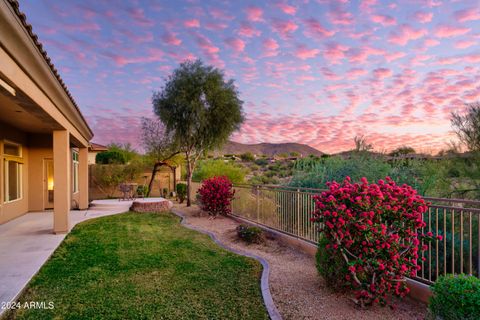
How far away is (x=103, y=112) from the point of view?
15.5m

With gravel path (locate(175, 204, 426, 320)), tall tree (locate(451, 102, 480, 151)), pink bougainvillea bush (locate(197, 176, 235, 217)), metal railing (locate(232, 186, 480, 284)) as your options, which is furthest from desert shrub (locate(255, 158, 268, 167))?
gravel path (locate(175, 204, 426, 320))

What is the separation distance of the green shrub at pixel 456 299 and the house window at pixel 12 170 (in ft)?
35.4

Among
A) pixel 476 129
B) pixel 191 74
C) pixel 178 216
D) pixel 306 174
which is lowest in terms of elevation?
pixel 178 216

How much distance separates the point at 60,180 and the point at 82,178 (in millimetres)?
4785

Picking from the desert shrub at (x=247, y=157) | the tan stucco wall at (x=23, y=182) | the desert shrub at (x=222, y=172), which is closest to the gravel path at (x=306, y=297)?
the tan stucco wall at (x=23, y=182)

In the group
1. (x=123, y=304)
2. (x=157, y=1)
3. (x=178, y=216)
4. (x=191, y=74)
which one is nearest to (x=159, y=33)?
(x=157, y=1)

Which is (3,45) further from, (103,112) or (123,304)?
(103,112)

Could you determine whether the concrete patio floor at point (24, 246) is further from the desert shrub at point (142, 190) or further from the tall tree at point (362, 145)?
the tall tree at point (362, 145)

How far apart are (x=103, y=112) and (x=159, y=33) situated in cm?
690

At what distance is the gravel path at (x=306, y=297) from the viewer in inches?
125

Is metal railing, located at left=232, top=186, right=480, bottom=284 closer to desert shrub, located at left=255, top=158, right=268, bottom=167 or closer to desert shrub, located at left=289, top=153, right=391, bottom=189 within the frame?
desert shrub, located at left=289, top=153, right=391, bottom=189

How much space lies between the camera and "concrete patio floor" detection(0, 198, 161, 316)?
4107 millimetres

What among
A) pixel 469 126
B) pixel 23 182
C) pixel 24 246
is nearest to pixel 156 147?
pixel 23 182

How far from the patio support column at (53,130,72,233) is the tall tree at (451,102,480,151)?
923cm
